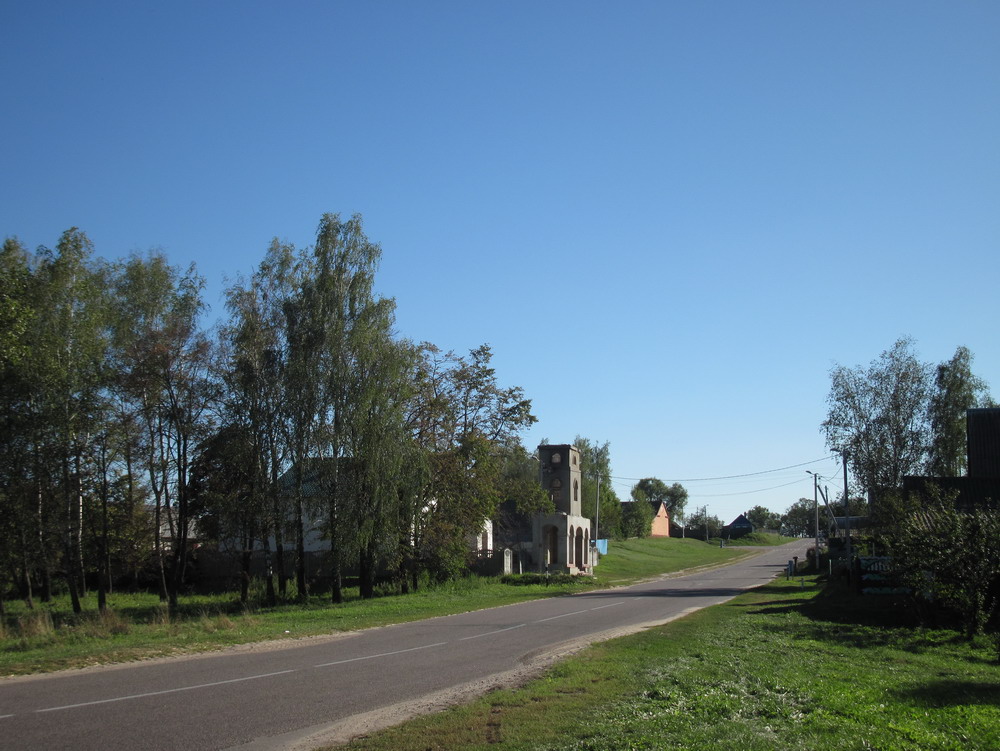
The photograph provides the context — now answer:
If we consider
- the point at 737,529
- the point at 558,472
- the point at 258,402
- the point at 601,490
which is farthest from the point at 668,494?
the point at 258,402

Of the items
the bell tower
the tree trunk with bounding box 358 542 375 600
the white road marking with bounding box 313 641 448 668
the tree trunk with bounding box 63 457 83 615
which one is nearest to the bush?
the bell tower

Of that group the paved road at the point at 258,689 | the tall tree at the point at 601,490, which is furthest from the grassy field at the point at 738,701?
the tall tree at the point at 601,490

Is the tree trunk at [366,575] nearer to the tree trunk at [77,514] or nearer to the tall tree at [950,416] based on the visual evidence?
the tree trunk at [77,514]

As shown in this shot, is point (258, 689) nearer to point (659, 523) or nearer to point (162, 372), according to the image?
point (162, 372)

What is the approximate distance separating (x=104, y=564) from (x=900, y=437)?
41091 mm

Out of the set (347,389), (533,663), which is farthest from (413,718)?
(347,389)

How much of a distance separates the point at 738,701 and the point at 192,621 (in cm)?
1760

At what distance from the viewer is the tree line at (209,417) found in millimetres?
28766

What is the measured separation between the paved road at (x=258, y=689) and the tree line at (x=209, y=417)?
12.3 m

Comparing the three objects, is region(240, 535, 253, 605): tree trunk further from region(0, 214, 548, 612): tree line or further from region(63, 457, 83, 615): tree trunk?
region(63, 457, 83, 615): tree trunk

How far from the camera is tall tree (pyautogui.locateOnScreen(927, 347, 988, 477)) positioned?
46406mm

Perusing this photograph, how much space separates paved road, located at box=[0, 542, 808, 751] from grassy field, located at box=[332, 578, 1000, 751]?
141cm

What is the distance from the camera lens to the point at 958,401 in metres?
46.9

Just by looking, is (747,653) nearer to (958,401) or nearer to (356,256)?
(356,256)
